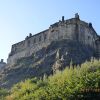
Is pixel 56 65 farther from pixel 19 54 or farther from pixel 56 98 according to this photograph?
pixel 56 98

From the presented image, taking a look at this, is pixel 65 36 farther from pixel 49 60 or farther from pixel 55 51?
pixel 49 60

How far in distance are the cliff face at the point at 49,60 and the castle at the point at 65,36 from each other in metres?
1.38

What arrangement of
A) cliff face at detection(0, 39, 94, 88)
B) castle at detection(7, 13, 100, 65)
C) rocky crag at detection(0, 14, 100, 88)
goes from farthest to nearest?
castle at detection(7, 13, 100, 65) → rocky crag at detection(0, 14, 100, 88) → cliff face at detection(0, 39, 94, 88)

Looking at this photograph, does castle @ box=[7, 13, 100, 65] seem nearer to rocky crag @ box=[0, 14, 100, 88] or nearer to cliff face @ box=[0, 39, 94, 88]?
rocky crag @ box=[0, 14, 100, 88]

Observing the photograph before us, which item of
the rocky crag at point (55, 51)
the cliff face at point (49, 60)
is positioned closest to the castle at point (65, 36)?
the rocky crag at point (55, 51)

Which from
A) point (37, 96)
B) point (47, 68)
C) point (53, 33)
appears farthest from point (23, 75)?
point (37, 96)

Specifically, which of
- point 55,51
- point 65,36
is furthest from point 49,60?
point 65,36

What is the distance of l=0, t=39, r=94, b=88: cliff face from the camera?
211ft

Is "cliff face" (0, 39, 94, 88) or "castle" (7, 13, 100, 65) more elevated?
"castle" (7, 13, 100, 65)

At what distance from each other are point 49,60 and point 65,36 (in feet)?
19.9

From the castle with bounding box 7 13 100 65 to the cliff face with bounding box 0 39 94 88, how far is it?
1.38 meters

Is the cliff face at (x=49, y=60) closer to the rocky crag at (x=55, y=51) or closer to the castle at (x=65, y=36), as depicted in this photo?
the rocky crag at (x=55, y=51)

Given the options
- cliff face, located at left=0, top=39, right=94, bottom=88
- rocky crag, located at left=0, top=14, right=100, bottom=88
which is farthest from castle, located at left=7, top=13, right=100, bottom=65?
cliff face, located at left=0, top=39, right=94, bottom=88

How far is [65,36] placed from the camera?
231 feet
